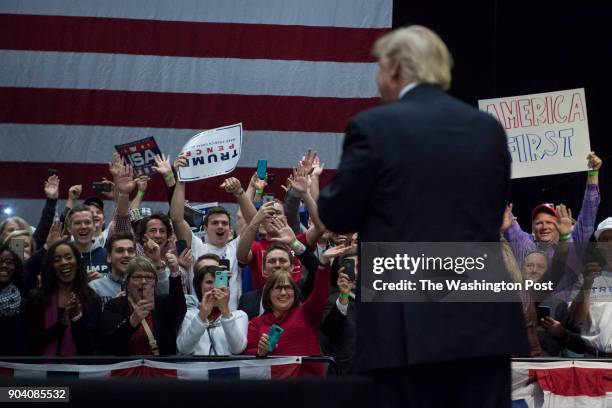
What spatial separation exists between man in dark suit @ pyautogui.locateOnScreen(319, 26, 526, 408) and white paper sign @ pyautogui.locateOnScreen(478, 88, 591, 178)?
4836 mm

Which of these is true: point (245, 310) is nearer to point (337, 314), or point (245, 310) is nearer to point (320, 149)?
point (337, 314)

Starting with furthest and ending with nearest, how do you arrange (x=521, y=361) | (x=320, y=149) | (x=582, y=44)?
(x=582, y=44) < (x=320, y=149) < (x=521, y=361)

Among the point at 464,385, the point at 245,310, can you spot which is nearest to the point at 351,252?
the point at 245,310

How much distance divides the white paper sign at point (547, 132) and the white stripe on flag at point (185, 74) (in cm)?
190

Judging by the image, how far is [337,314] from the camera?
217 inches

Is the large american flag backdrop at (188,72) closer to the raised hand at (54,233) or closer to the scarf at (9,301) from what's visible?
the raised hand at (54,233)

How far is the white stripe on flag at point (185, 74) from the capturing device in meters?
9.24

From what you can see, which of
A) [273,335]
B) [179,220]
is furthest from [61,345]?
[179,220]

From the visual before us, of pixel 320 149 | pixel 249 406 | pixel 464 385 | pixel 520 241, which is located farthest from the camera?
pixel 320 149

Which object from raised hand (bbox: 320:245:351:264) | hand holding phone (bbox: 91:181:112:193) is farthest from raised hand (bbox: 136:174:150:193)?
raised hand (bbox: 320:245:351:264)

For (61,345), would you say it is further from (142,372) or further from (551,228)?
(551,228)

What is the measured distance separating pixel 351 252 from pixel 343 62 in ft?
13.0

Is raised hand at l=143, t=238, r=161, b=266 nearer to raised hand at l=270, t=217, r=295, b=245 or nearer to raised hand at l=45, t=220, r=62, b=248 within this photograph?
raised hand at l=270, t=217, r=295, b=245

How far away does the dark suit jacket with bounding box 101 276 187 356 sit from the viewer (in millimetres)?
5340
